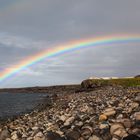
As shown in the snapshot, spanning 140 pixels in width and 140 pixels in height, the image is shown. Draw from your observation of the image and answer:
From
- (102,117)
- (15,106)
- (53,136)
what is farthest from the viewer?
(15,106)

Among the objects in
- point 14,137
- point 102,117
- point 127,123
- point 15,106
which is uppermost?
point 102,117

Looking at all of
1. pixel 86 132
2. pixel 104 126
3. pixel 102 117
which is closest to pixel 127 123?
pixel 104 126

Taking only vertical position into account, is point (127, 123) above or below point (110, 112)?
below

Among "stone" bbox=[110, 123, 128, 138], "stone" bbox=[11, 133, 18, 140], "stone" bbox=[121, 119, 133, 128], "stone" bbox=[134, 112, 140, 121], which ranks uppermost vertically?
"stone" bbox=[134, 112, 140, 121]

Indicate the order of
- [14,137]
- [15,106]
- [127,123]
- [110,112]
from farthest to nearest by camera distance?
[15,106] < [14,137] < [110,112] < [127,123]

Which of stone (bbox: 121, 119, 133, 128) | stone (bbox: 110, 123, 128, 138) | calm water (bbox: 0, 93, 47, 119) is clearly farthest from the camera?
calm water (bbox: 0, 93, 47, 119)

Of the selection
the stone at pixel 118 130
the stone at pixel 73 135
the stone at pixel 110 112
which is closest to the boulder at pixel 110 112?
the stone at pixel 110 112

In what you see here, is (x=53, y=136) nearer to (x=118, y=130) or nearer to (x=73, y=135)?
(x=73, y=135)

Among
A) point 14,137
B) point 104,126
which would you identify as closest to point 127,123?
point 104,126

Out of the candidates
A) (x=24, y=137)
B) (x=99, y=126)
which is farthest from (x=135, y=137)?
(x=24, y=137)

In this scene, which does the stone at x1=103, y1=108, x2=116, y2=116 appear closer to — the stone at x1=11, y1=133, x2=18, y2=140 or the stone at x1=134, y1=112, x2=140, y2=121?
the stone at x1=134, y1=112, x2=140, y2=121

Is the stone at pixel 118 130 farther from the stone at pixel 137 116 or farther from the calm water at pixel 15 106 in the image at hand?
→ the calm water at pixel 15 106

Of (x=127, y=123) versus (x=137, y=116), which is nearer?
(x=127, y=123)

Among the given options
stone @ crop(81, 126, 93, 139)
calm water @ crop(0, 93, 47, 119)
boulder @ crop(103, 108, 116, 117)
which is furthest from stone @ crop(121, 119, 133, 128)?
calm water @ crop(0, 93, 47, 119)
